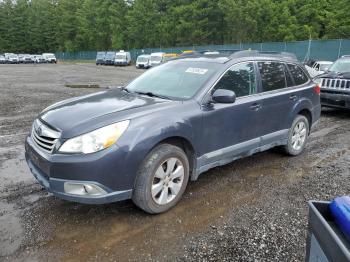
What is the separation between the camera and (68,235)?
326 cm

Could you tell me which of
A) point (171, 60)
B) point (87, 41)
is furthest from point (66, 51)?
point (171, 60)

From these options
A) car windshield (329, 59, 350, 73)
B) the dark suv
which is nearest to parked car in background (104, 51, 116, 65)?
car windshield (329, 59, 350, 73)

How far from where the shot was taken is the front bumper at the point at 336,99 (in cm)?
870

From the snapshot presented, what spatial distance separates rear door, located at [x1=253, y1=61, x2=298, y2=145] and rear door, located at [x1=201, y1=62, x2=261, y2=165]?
19 cm

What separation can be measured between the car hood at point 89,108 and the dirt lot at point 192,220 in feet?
3.36

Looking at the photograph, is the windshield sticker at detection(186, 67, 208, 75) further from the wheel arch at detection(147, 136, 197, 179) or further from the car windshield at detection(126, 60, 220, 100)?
the wheel arch at detection(147, 136, 197, 179)

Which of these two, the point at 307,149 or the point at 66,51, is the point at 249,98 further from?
the point at 66,51

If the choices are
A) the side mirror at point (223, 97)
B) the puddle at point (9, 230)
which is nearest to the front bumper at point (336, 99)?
the side mirror at point (223, 97)

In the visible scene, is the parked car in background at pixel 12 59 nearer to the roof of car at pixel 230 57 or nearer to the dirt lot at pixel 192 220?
the dirt lot at pixel 192 220

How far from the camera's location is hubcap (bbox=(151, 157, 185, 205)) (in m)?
3.56

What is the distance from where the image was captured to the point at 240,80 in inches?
178

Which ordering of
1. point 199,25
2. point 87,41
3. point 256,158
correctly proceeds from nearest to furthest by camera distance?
point 256,158 → point 199,25 → point 87,41

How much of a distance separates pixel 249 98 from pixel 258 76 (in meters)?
0.46

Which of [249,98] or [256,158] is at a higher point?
[249,98]
